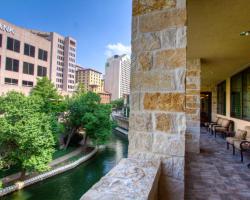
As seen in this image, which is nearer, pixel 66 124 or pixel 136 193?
pixel 136 193

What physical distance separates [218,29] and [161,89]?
7.28ft

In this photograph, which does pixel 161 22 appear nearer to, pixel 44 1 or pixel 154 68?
pixel 154 68

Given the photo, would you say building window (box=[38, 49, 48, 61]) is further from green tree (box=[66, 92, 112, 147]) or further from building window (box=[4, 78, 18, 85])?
green tree (box=[66, 92, 112, 147])

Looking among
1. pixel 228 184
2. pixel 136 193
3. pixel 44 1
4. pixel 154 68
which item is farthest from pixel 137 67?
pixel 44 1

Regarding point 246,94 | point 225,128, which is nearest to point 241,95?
point 246,94

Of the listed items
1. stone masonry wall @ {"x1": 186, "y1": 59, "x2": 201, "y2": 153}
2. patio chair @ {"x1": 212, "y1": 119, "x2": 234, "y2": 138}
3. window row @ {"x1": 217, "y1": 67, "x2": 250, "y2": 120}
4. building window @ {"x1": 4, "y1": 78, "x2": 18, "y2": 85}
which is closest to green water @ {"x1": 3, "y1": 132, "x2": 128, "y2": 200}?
stone masonry wall @ {"x1": 186, "y1": 59, "x2": 201, "y2": 153}

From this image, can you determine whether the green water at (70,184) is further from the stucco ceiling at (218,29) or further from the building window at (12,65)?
the building window at (12,65)

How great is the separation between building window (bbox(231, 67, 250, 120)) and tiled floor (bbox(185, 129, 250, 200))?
2320mm

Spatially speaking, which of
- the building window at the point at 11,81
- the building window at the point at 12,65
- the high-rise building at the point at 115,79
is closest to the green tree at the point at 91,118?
the building window at the point at 11,81

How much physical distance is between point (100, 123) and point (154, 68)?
11.6m

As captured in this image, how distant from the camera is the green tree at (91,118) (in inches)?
489

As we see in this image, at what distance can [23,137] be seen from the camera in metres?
7.61

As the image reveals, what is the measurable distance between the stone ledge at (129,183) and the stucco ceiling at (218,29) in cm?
189

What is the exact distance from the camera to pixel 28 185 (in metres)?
8.02
